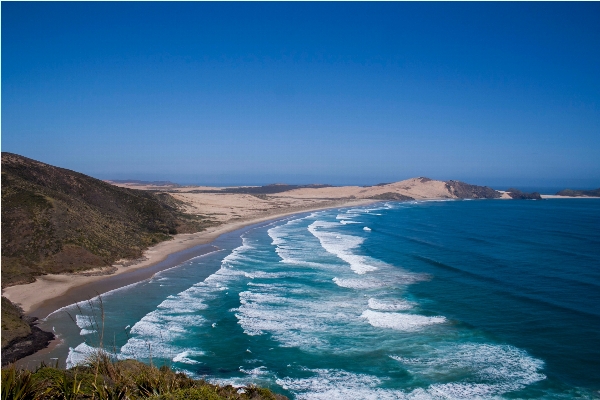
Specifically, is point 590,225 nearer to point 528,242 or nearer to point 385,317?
Answer: point 528,242

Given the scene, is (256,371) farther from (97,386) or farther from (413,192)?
(413,192)

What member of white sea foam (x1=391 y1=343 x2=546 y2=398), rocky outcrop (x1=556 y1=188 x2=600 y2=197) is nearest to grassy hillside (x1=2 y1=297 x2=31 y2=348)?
white sea foam (x1=391 y1=343 x2=546 y2=398)

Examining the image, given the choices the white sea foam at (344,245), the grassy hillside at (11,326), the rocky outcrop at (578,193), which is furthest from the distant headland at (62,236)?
the rocky outcrop at (578,193)

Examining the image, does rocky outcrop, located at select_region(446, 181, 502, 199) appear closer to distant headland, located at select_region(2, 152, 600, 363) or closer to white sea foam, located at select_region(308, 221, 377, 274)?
white sea foam, located at select_region(308, 221, 377, 274)

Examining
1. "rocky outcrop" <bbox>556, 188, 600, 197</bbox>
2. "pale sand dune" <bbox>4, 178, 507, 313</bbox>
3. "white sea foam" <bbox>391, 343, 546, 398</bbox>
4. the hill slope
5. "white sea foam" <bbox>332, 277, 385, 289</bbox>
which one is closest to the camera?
"white sea foam" <bbox>391, 343, 546, 398</bbox>

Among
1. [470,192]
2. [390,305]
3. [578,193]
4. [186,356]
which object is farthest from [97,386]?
[578,193]

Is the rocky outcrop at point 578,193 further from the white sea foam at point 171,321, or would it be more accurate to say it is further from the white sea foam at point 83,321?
the white sea foam at point 83,321
